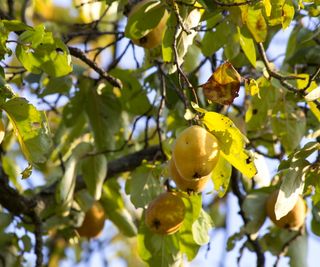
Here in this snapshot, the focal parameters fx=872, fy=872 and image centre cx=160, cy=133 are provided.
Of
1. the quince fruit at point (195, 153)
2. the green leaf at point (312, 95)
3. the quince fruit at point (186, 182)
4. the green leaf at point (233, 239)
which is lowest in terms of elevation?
the green leaf at point (233, 239)

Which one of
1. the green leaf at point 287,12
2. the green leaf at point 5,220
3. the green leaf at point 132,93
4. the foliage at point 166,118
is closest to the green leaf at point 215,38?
the foliage at point 166,118

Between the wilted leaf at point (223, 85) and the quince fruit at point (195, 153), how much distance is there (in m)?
0.10

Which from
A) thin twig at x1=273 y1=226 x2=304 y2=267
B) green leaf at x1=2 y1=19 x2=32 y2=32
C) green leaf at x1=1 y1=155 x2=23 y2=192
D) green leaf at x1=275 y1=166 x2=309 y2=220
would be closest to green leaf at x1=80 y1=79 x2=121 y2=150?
green leaf at x1=1 y1=155 x2=23 y2=192

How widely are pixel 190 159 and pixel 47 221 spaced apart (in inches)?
54.2

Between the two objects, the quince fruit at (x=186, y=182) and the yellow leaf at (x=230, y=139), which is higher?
the yellow leaf at (x=230, y=139)

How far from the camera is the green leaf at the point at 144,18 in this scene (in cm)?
248

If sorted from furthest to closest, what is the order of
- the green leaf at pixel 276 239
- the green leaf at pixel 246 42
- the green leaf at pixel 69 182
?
the green leaf at pixel 276 239 < the green leaf at pixel 69 182 < the green leaf at pixel 246 42

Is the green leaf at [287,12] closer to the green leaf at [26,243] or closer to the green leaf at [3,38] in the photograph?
the green leaf at [3,38]

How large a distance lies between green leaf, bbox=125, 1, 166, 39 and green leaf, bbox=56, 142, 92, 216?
2.47 ft

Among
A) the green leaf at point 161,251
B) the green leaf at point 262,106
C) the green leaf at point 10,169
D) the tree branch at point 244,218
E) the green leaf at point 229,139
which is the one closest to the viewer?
the green leaf at point 229,139

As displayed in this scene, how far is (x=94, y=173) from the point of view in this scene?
10.2 feet

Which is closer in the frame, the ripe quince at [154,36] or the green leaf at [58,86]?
the ripe quince at [154,36]

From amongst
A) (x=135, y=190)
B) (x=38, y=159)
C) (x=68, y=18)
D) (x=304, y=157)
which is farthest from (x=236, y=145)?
(x=68, y=18)

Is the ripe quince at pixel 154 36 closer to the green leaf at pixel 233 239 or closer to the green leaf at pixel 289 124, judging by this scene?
the green leaf at pixel 289 124
